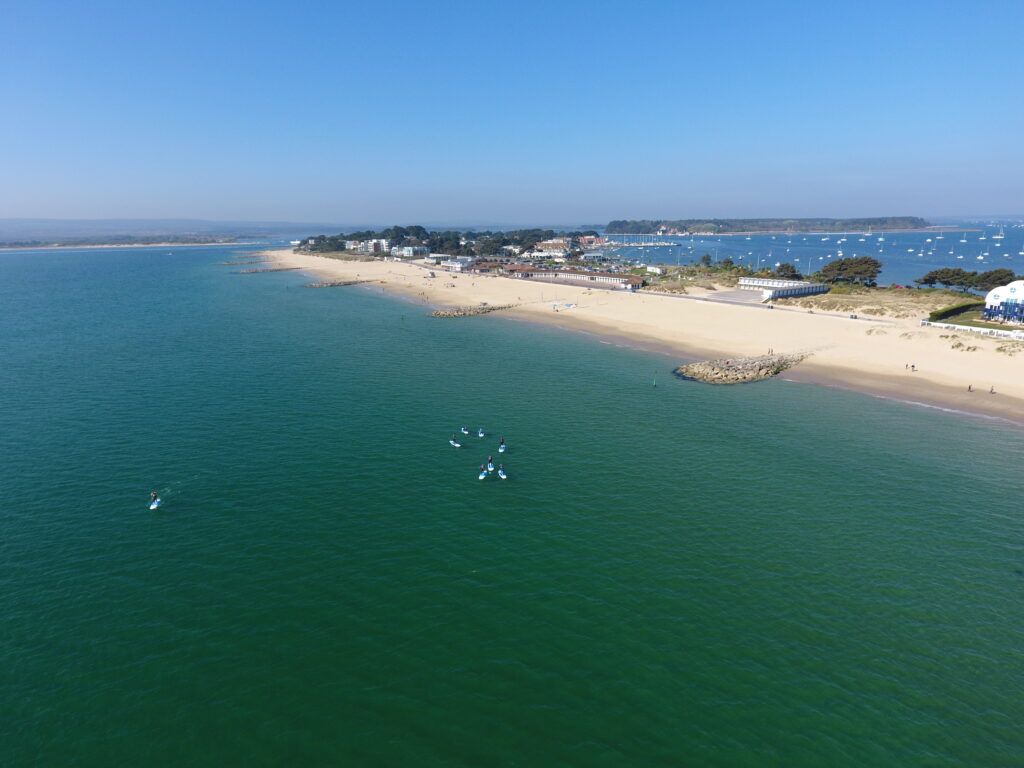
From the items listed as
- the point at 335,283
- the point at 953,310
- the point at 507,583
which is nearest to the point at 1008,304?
the point at 953,310

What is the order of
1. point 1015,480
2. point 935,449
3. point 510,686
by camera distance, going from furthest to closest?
1. point 935,449
2. point 1015,480
3. point 510,686

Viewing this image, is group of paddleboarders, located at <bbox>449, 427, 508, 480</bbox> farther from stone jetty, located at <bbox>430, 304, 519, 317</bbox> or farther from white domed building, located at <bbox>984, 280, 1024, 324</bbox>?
white domed building, located at <bbox>984, 280, 1024, 324</bbox>

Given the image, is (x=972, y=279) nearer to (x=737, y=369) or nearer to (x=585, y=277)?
(x=737, y=369)

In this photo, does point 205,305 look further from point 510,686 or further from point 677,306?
point 510,686

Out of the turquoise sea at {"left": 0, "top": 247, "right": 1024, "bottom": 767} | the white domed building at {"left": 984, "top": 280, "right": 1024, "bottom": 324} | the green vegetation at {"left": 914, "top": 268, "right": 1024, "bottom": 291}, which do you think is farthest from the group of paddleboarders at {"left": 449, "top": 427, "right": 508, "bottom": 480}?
the green vegetation at {"left": 914, "top": 268, "right": 1024, "bottom": 291}

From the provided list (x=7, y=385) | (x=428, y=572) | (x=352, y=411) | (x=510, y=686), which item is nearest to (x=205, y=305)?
(x=7, y=385)
